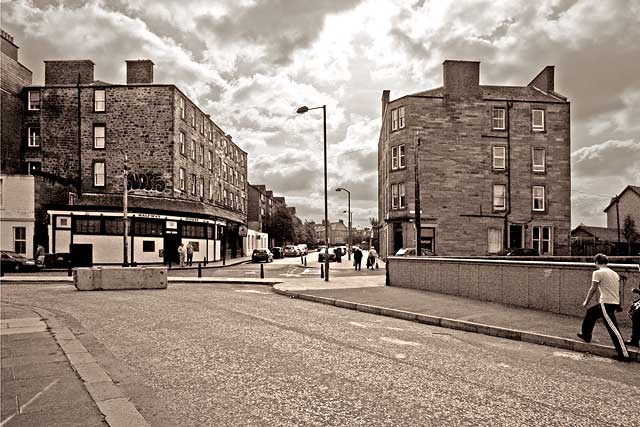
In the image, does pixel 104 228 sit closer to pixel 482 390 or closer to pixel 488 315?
pixel 488 315

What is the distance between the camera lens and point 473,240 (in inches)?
1662

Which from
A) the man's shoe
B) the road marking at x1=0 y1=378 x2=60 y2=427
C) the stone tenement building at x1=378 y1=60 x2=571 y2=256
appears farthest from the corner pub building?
the man's shoe

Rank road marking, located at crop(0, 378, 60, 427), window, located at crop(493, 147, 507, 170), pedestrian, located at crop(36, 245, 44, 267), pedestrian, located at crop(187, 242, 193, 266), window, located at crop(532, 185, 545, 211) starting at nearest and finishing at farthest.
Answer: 1. road marking, located at crop(0, 378, 60, 427)
2. pedestrian, located at crop(36, 245, 44, 267)
3. pedestrian, located at crop(187, 242, 193, 266)
4. window, located at crop(493, 147, 507, 170)
5. window, located at crop(532, 185, 545, 211)

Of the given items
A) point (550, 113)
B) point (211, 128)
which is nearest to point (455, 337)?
point (550, 113)

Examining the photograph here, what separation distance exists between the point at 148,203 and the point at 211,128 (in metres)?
16.1

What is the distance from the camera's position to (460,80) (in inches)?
1714

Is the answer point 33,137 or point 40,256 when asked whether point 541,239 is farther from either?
point 33,137

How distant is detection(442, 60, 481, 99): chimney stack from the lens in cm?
4350

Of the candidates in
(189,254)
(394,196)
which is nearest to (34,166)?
(189,254)

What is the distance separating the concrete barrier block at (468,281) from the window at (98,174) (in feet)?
110

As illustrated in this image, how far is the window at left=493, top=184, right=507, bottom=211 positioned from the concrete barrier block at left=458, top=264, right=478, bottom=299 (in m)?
27.9

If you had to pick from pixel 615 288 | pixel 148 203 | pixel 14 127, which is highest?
pixel 14 127

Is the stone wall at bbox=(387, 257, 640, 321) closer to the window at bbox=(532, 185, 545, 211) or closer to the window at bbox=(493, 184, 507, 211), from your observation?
the window at bbox=(493, 184, 507, 211)

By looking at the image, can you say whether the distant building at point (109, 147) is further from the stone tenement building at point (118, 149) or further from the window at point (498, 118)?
the window at point (498, 118)
